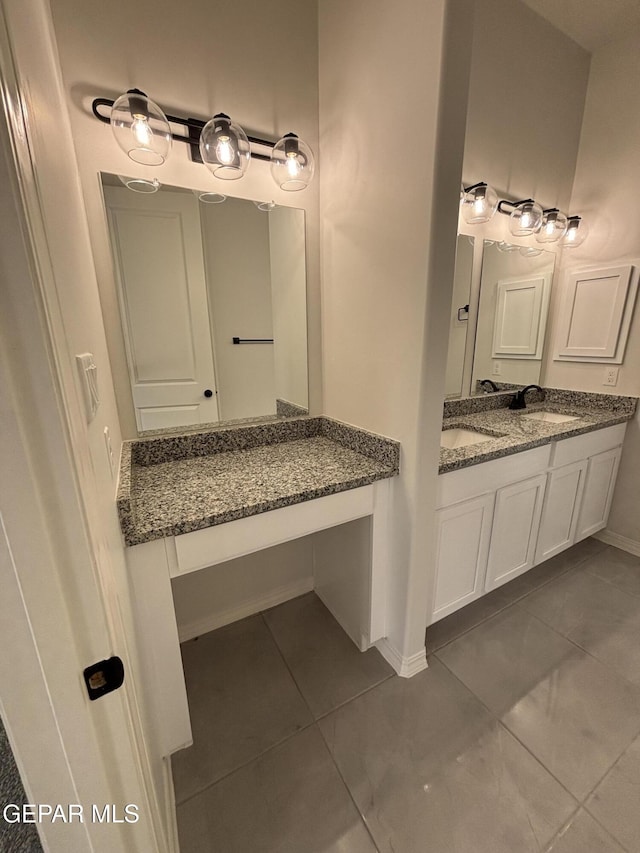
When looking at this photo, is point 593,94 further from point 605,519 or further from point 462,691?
point 462,691

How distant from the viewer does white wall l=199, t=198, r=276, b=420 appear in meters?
1.43

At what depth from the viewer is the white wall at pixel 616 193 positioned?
1.94 meters

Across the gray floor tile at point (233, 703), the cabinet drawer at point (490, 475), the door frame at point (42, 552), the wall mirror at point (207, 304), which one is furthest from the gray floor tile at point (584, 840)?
the wall mirror at point (207, 304)

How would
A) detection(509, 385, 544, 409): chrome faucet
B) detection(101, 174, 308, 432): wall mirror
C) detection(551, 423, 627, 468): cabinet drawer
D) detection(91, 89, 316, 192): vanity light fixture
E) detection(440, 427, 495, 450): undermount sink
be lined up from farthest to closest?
detection(509, 385, 544, 409): chrome faucet → detection(440, 427, 495, 450): undermount sink → detection(551, 423, 627, 468): cabinet drawer → detection(101, 174, 308, 432): wall mirror → detection(91, 89, 316, 192): vanity light fixture

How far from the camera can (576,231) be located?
221 cm

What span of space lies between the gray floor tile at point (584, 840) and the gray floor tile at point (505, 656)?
0.32m

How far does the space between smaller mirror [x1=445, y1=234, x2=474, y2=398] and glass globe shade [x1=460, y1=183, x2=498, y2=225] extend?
10 centimetres

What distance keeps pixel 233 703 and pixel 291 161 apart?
6.85 feet

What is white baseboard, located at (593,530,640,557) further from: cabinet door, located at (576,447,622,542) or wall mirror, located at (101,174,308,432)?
wall mirror, located at (101,174,308,432)

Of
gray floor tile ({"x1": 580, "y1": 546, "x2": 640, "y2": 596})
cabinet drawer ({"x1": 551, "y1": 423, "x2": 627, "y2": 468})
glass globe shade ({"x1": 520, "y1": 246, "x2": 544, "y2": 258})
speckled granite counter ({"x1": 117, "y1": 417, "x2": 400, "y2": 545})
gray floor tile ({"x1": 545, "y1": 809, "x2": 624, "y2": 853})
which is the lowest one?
gray floor tile ({"x1": 580, "y1": 546, "x2": 640, "y2": 596})

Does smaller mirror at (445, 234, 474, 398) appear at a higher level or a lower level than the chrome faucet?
higher

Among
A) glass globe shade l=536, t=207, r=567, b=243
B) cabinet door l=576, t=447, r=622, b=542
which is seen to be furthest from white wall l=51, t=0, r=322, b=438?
cabinet door l=576, t=447, r=622, b=542

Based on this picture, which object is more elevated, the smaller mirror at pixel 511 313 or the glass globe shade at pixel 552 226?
the glass globe shade at pixel 552 226

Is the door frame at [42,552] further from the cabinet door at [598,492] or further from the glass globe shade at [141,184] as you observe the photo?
the cabinet door at [598,492]
